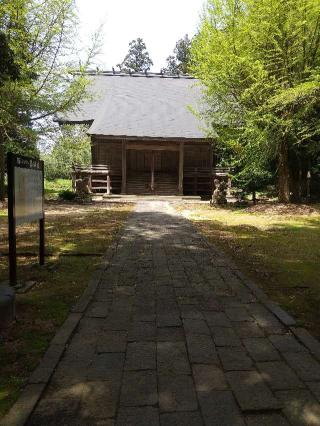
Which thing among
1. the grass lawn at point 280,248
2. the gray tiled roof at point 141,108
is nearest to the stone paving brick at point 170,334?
the grass lawn at point 280,248

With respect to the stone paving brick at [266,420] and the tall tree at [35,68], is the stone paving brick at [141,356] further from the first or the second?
the tall tree at [35,68]

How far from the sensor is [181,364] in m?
3.26

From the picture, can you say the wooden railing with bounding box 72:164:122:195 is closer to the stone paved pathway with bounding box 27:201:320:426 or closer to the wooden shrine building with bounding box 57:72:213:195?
the wooden shrine building with bounding box 57:72:213:195

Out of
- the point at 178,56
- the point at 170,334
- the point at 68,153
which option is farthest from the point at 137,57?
the point at 170,334

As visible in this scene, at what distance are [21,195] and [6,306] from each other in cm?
201

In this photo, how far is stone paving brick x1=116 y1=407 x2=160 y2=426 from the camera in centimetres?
247

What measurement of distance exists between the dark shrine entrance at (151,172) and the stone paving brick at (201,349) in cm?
2172

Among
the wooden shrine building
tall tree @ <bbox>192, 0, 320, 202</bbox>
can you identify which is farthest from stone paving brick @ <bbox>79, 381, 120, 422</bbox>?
the wooden shrine building

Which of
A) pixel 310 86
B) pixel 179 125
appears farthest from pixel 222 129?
pixel 179 125

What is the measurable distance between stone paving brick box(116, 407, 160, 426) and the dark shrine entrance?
22915 mm

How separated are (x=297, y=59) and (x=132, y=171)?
49.5 feet

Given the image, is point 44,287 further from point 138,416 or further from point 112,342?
point 138,416

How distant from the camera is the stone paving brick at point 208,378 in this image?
289 cm

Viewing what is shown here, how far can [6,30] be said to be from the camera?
52.9 feet
